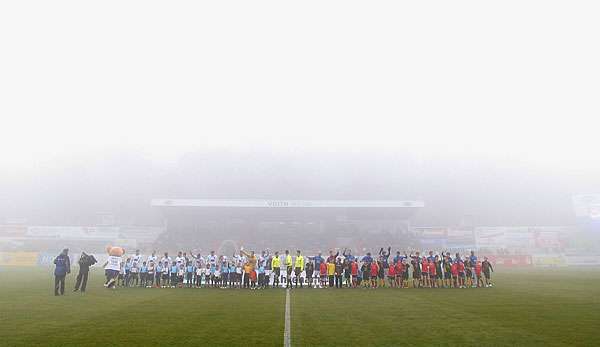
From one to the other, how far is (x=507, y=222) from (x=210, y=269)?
7315 centimetres

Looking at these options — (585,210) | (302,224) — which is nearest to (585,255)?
(585,210)

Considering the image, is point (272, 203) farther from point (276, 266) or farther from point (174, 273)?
point (276, 266)

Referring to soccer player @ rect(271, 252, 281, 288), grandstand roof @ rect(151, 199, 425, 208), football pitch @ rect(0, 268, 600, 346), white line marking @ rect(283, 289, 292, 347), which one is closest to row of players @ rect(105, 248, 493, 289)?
soccer player @ rect(271, 252, 281, 288)

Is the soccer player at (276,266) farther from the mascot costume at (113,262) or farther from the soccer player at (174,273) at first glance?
the mascot costume at (113,262)

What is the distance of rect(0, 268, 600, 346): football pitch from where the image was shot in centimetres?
762

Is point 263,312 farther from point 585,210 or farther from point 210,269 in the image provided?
point 585,210

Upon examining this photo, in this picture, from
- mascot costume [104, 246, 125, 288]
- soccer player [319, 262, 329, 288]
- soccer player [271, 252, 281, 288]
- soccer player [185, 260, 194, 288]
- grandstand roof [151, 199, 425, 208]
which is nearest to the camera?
mascot costume [104, 246, 125, 288]

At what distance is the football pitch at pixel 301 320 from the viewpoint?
7.62 m

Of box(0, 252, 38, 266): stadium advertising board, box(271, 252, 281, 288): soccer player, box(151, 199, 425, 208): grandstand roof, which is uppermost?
box(151, 199, 425, 208): grandstand roof

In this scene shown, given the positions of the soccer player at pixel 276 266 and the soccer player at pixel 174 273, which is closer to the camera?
the soccer player at pixel 276 266

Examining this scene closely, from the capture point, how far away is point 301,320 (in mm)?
9914

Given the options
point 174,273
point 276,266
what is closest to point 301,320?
point 276,266

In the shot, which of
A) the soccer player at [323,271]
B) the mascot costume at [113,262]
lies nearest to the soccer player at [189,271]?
the mascot costume at [113,262]

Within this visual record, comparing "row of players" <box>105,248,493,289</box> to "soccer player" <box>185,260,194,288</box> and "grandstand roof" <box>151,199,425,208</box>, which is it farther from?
"grandstand roof" <box>151,199,425,208</box>
